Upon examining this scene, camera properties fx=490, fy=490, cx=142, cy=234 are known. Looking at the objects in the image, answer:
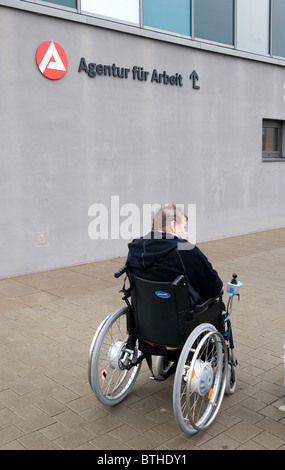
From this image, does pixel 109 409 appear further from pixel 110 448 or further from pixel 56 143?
pixel 56 143

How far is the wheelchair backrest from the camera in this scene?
9.97ft

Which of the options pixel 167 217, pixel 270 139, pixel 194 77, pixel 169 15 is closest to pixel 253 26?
pixel 194 77

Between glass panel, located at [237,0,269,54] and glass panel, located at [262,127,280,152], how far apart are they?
5.92 feet

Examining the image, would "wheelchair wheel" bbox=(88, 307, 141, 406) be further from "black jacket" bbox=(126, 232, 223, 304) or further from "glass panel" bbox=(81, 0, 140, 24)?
"glass panel" bbox=(81, 0, 140, 24)

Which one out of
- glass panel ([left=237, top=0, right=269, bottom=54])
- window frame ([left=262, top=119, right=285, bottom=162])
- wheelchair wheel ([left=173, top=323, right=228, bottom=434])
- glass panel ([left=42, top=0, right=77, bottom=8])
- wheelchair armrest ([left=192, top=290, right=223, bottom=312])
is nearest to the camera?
wheelchair wheel ([left=173, top=323, right=228, bottom=434])

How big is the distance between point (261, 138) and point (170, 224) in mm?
8769

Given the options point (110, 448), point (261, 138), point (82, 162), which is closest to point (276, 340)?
point (110, 448)

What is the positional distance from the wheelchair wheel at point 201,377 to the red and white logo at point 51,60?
546 centimetres

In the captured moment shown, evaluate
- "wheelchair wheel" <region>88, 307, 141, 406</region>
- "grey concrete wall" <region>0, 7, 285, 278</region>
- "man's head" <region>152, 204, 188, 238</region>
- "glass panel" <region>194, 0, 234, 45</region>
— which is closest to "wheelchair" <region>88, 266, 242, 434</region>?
"wheelchair wheel" <region>88, 307, 141, 406</region>

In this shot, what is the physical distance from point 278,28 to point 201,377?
10613mm

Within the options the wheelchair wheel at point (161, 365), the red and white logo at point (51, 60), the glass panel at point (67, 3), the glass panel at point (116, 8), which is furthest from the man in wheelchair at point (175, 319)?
the glass panel at point (116, 8)

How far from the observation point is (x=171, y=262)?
119 inches

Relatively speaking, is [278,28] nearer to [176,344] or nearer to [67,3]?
[67,3]

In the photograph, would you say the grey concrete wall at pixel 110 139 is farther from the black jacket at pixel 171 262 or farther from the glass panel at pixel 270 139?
the black jacket at pixel 171 262
